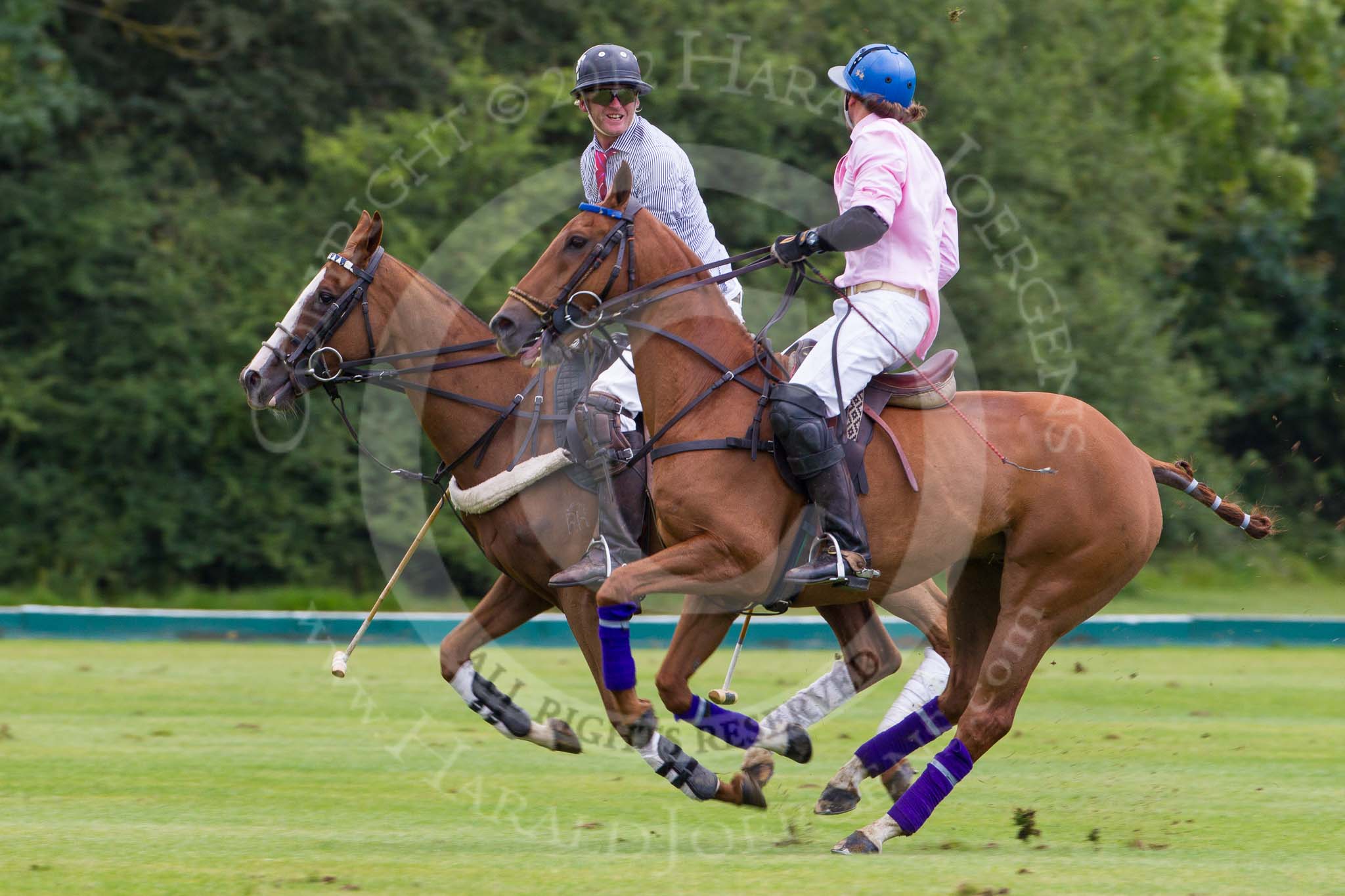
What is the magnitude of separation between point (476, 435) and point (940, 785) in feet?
8.31

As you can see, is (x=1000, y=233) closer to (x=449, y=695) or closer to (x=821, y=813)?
(x=449, y=695)

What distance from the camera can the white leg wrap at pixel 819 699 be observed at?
6.88 m

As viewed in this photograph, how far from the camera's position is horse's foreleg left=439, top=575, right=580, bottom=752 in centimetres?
704

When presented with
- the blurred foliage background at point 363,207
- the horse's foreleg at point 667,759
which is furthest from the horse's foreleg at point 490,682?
the blurred foliage background at point 363,207

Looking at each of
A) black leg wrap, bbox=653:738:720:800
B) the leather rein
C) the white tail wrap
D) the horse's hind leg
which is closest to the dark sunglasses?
the leather rein

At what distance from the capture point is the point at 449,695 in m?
11.3

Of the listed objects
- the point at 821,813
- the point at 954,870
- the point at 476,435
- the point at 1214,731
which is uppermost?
the point at 476,435

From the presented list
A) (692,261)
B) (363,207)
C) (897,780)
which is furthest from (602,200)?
(363,207)

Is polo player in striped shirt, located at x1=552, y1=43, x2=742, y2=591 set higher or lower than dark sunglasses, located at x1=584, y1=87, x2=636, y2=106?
lower

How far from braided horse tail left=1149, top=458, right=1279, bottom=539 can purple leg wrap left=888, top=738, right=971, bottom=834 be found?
1.53m

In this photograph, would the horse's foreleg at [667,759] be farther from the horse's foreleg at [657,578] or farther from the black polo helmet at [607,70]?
the black polo helmet at [607,70]

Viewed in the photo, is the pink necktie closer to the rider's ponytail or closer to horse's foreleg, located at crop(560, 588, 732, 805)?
the rider's ponytail

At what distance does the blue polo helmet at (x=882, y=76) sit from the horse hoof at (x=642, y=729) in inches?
101

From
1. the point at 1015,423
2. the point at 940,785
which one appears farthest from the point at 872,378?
the point at 940,785
